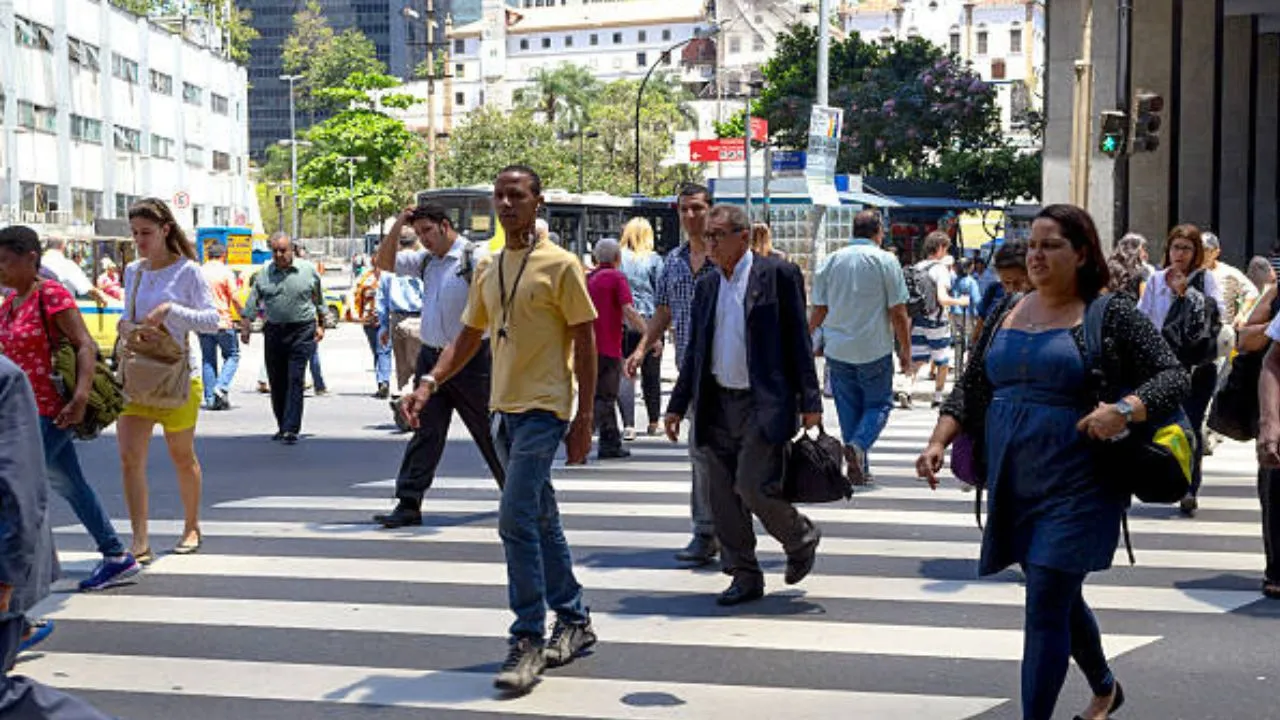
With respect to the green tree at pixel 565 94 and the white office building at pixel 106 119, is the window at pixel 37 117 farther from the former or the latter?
the green tree at pixel 565 94

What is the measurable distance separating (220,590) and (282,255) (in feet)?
28.8

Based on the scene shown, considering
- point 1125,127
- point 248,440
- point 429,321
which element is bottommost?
point 248,440

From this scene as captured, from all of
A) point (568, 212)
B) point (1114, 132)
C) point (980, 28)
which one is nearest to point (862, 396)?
point (1114, 132)

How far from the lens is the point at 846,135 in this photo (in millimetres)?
63938

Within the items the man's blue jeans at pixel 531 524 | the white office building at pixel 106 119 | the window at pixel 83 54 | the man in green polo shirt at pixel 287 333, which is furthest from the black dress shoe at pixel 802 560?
the window at pixel 83 54

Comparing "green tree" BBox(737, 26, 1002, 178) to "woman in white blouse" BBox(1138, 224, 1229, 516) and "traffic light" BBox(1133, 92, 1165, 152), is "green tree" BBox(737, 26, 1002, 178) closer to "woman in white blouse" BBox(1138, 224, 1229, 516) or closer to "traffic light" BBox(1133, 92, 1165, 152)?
"traffic light" BBox(1133, 92, 1165, 152)

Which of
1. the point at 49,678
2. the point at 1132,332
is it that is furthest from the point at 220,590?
the point at 1132,332

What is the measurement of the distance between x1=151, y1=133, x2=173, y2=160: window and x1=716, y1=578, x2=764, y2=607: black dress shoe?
61937 millimetres

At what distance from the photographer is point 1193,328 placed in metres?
10.2

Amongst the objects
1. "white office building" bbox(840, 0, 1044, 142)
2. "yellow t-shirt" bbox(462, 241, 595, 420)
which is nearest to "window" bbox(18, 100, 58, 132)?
"yellow t-shirt" bbox(462, 241, 595, 420)

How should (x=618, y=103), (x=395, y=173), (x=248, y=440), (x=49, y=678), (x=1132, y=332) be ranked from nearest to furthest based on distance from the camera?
1. (x=1132, y=332)
2. (x=49, y=678)
3. (x=248, y=440)
4. (x=395, y=173)
5. (x=618, y=103)

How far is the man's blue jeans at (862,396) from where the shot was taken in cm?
1139

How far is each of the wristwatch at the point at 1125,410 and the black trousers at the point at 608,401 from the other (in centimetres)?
840

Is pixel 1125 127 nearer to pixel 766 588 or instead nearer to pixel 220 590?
pixel 766 588
